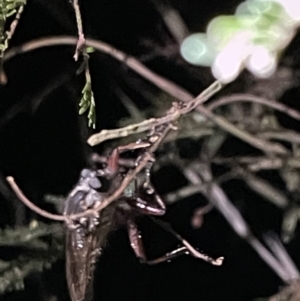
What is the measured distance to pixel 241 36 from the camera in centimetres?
49

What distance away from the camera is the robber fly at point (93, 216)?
577 mm

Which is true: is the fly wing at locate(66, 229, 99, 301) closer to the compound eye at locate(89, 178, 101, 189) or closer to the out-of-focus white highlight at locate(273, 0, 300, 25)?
the compound eye at locate(89, 178, 101, 189)

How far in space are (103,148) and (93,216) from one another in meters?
0.10

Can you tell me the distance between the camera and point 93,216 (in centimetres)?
57

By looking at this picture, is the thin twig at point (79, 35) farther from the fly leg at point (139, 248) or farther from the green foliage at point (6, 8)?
the fly leg at point (139, 248)

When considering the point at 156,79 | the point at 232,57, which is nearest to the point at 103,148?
the point at 156,79

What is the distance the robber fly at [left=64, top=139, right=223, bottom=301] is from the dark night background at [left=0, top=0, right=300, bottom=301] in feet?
0.17

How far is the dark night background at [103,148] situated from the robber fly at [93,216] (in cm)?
5

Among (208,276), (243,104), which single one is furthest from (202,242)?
(243,104)

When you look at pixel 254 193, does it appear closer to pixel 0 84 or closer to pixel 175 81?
pixel 175 81

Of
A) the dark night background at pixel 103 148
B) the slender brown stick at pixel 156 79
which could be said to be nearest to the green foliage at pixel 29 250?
the dark night background at pixel 103 148

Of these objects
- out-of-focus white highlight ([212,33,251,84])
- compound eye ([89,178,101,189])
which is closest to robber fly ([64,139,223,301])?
compound eye ([89,178,101,189])

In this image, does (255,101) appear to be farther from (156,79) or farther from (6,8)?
(6,8)

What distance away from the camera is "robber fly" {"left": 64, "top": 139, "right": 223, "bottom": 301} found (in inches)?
22.7
